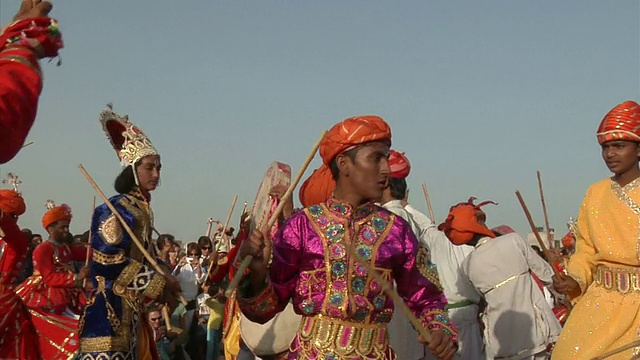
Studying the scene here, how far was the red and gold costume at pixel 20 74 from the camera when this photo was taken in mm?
2615

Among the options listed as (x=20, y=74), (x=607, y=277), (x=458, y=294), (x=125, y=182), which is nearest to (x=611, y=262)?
(x=607, y=277)

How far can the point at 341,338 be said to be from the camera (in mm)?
4523

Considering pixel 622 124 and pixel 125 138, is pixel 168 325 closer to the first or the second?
pixel 125 138

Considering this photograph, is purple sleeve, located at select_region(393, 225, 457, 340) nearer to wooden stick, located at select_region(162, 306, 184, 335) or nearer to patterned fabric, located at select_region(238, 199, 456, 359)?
patterned fabric, located at select_region(238, 199, 456, 359)

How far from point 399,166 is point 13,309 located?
148 inches

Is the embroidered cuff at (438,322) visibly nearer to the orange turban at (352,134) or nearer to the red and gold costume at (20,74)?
the orange turban at (352,134)

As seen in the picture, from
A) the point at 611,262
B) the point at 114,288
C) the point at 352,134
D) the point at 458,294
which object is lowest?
the point at 458,294

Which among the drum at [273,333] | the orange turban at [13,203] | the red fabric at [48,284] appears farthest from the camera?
the red fabric at [48,284]

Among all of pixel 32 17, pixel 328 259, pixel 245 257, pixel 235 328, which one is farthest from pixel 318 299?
pixel 235 328

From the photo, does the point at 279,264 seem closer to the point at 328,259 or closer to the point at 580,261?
the point at 328,259

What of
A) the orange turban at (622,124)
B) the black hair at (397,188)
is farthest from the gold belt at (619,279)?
the black hair at (397,188)

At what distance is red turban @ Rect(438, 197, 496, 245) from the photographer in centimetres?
883

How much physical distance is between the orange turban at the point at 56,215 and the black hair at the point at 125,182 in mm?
4084

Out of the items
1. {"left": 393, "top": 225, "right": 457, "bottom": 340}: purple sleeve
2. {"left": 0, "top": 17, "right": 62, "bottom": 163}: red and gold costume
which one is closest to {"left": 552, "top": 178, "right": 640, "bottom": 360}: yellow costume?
{"left": 393, "top": 225, "right": 457, "bottom": 340}: purple sleeve
